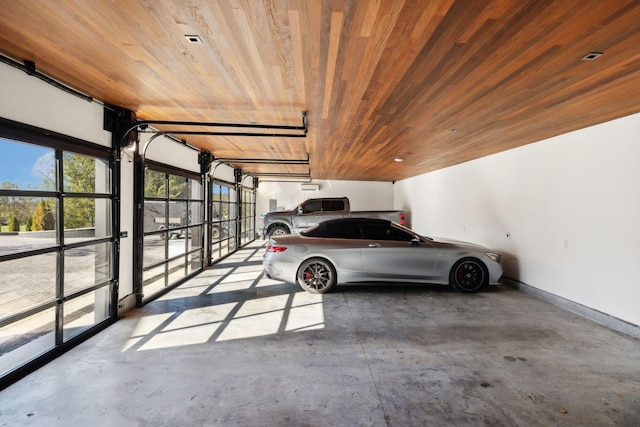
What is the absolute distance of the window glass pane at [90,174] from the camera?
382 cm

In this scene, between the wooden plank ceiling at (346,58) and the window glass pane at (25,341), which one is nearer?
the wooden plank ceiling at (346,58)

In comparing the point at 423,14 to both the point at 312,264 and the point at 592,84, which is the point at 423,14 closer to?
the point at 592,84

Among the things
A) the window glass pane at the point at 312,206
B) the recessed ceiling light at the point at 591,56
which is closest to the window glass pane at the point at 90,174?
the recessed ceiling light at the point at 591,56

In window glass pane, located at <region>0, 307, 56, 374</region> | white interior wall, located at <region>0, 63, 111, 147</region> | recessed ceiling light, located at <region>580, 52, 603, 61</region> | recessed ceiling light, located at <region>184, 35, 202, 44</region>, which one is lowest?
window glass pane, located at <region>0, 307, 56, 374</region>

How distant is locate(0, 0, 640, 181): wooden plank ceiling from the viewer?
196 centimetres

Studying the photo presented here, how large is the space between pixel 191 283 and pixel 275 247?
6.78 ft

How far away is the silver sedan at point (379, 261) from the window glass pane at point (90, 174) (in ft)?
9.02

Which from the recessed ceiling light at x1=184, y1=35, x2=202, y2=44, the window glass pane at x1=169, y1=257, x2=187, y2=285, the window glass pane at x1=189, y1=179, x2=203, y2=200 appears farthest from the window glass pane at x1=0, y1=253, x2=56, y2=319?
the recessed ceiling light at x1=184, y1=35, x2=202, y2=44

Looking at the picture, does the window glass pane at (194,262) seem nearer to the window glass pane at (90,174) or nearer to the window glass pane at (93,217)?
the window glass pane at (93,217)

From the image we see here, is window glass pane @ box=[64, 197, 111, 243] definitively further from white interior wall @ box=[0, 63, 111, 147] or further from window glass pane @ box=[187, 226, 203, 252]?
window glass pane @ box=[187, 226, 203, 252]

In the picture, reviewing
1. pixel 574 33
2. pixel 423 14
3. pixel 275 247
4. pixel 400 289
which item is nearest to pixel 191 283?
pixel 275 247

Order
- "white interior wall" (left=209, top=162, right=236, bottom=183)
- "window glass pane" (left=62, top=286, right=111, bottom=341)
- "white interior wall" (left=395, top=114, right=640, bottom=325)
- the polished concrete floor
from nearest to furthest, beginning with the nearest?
1. the polished concrete floor
2. "window glass pane" (left=62, top=286, right=111, bottom=341)
3. "white interior wall" (left=395, top=114, right=640, bottom=325)
4. "white interior wall" (left=209, top=162, right=236, bottom=183)

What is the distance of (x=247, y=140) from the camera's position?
589 cm

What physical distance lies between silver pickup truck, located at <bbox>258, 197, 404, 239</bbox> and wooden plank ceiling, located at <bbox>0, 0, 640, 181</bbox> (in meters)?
6.44
